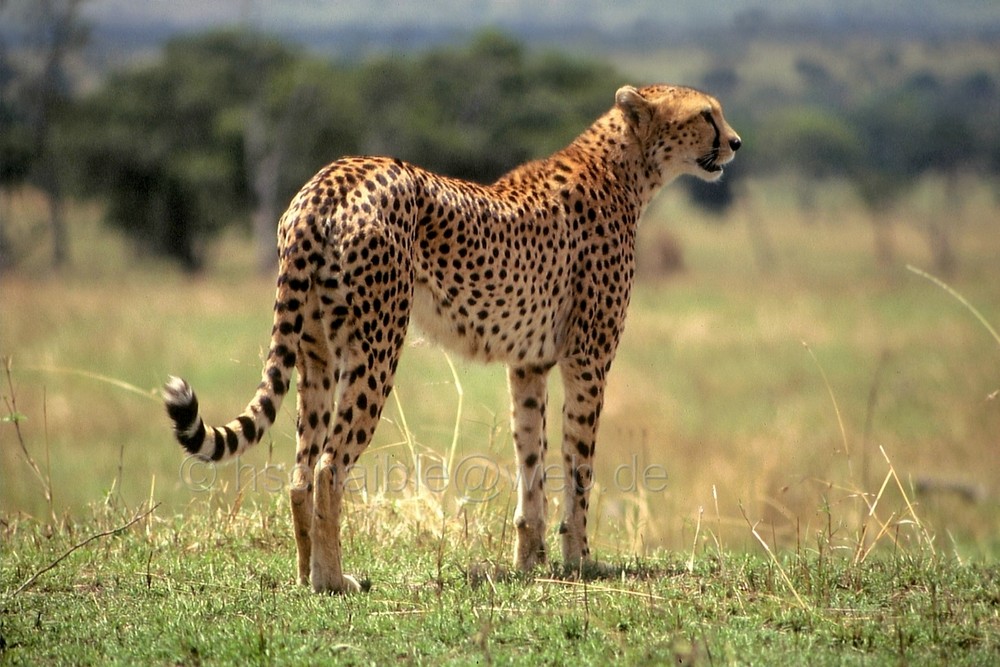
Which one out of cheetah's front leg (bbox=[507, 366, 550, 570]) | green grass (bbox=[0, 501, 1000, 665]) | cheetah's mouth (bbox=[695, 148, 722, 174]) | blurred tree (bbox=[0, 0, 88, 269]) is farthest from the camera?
blurred tree (bbox=[0, 0, 88, 269])

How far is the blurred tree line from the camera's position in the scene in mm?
30453

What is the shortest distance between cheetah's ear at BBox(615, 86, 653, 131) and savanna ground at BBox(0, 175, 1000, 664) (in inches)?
47.7

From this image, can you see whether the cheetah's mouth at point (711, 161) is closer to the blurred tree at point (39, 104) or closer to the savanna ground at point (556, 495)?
the savanna ground at point (556, 495)

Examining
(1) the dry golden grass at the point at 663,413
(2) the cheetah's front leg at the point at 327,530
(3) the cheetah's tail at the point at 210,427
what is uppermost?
(3) the cheetah's tail at the point at 210,427

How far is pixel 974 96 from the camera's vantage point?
6153cm

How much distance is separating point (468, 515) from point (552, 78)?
3088 cm

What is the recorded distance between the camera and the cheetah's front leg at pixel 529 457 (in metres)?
5.28

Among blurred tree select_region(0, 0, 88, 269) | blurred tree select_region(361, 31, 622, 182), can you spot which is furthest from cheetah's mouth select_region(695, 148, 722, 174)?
blurred tree select_region(0, 0, 88, 269)

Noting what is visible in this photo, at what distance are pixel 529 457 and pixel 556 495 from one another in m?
1.23

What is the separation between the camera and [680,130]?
580cm

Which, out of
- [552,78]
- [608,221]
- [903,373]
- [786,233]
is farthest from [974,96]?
[608,221]

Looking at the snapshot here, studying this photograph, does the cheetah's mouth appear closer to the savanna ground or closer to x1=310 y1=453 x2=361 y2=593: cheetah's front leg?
the savanna ground

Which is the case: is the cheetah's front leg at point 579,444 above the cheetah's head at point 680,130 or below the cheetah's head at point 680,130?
below

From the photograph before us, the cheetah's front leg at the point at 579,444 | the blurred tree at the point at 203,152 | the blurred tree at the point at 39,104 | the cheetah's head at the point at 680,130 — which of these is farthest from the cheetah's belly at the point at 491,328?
the blurred tree at the point at 39,104
